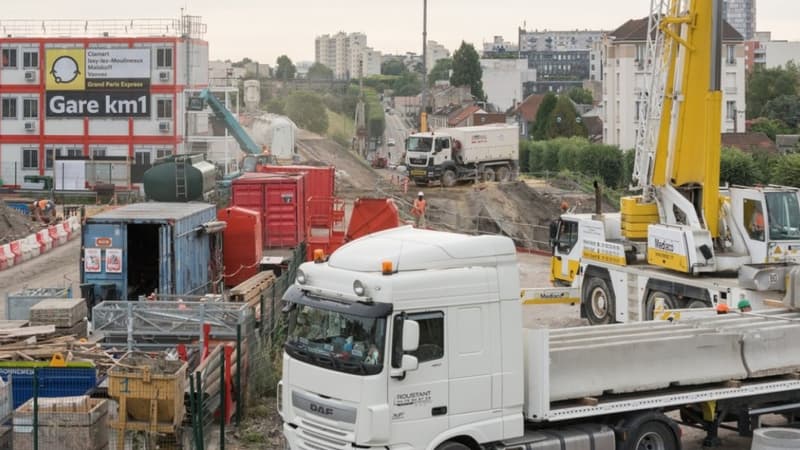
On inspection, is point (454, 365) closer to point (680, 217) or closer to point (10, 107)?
point (680, 217)

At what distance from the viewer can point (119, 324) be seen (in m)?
20.1

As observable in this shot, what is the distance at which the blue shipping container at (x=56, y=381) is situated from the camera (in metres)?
16.6

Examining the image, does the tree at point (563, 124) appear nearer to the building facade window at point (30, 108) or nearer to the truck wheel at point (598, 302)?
the building facade window at point (30, 108)

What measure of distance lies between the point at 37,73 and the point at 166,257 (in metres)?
36.2

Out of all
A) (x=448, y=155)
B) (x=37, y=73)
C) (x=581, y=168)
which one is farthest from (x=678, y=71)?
(x=581, y=168)

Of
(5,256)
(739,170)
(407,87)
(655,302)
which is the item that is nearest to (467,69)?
(407,87)

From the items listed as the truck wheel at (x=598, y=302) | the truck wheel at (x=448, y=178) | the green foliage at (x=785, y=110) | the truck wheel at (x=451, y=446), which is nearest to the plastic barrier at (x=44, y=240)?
the truck wheel at (x=448, y=178)

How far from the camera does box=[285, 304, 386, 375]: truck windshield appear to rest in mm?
12164

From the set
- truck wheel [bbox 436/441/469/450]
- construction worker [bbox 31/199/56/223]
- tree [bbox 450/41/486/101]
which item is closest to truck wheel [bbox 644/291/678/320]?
truck wheel [bbox 436/441/469/450]

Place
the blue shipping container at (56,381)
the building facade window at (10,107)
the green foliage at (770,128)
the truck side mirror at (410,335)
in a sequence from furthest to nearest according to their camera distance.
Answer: the green foliage at (770,128) < the building facade window at (10,107) < the blue shipping container at (56,381) < the truck side mirror at (410,335)

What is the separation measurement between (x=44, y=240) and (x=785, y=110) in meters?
88.0

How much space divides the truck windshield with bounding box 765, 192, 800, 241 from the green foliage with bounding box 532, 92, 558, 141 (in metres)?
83.2

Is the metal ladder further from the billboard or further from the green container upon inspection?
the billboard

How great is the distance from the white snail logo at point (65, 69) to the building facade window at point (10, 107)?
2.48 m
